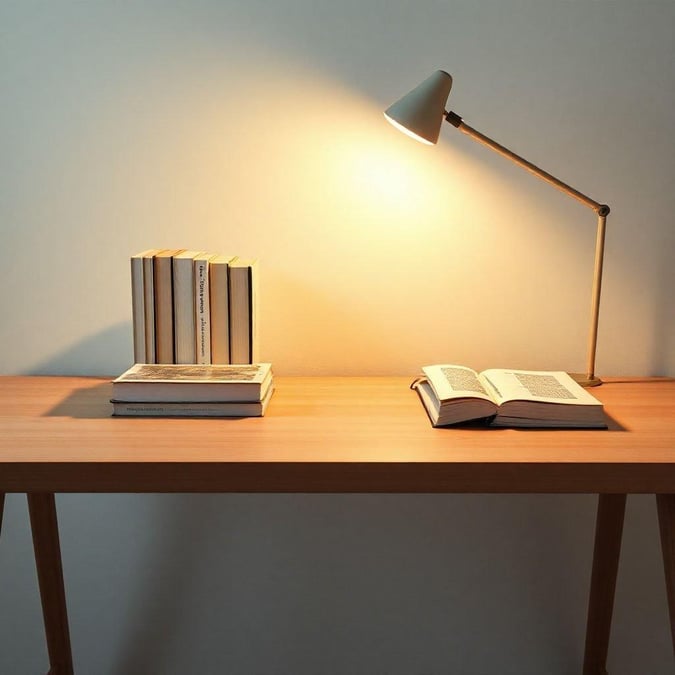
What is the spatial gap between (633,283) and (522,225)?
24cm

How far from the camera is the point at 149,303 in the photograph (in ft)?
4.30

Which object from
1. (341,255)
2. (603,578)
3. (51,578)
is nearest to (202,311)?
(341,255)

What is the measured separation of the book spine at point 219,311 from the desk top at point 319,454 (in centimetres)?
13

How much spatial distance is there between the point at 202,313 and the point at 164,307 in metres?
0.06

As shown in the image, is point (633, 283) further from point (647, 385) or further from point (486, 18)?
point (486, 18)

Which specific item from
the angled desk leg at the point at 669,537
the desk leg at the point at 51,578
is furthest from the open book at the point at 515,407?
the desk leg at the point at 51,578

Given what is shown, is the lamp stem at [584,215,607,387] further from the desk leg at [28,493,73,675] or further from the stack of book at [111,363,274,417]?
the desk leg at [28,493,73,675]

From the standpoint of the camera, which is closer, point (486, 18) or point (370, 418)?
point (370, 418)

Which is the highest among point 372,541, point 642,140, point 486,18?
point 486,18

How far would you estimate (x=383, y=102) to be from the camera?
57.9 inches

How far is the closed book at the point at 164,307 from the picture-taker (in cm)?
130

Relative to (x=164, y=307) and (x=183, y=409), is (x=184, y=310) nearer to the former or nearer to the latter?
(x=164, y=307)

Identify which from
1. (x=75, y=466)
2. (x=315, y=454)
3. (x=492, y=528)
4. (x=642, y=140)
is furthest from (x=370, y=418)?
(x=642, y=140)

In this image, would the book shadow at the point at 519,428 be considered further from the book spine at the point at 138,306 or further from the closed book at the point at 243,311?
the book spine at the point at 138,306
